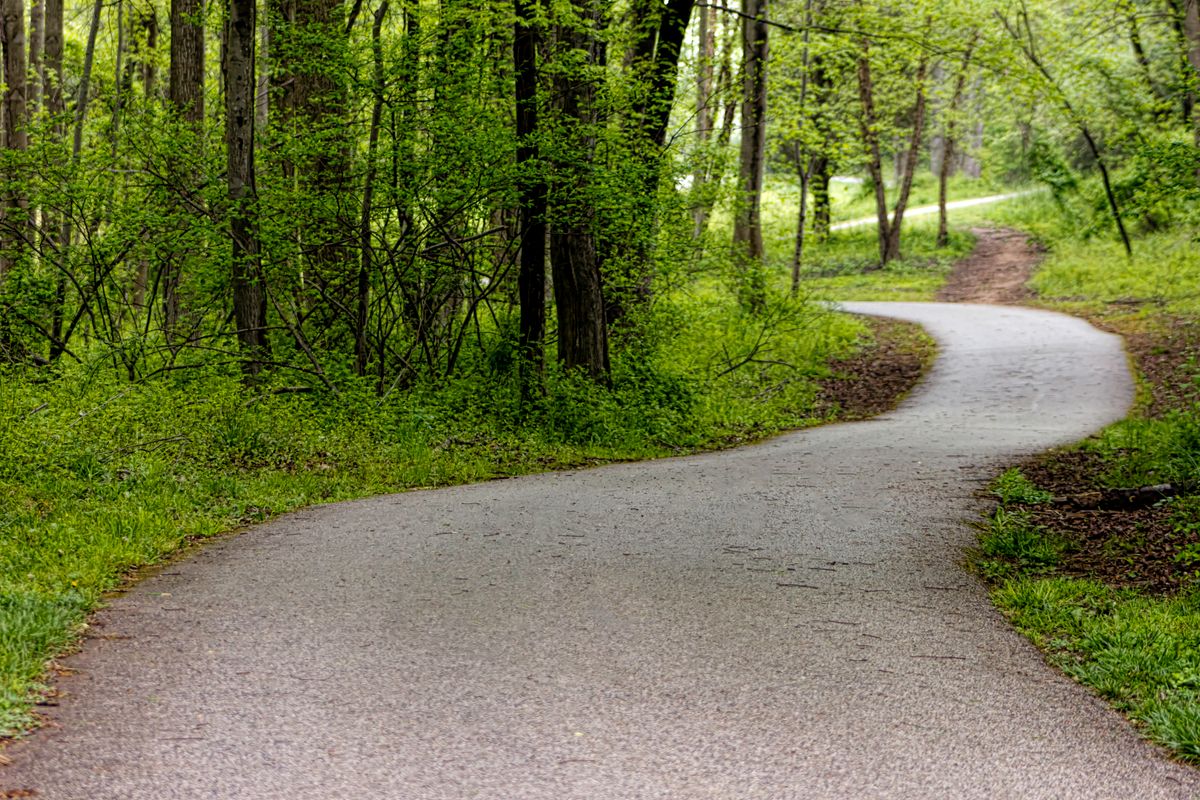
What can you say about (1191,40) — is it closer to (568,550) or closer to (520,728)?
(568,550)

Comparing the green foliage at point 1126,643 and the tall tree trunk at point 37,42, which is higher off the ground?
the tall tree trunk at point 37,42

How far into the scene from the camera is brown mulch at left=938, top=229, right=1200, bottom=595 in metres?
7.43

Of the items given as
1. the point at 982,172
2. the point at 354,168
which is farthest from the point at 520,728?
the point at 982,172

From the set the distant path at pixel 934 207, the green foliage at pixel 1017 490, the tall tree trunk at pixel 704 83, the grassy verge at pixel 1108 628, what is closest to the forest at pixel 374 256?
the tall tree trunk at pixel 704 83

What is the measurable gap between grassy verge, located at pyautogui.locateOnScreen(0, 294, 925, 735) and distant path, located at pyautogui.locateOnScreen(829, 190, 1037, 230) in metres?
29.5

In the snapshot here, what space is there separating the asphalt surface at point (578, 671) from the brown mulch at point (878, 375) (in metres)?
8.37

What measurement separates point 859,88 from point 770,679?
31524mm

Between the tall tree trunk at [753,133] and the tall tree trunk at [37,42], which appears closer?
the tall tree trunk at [37,42]

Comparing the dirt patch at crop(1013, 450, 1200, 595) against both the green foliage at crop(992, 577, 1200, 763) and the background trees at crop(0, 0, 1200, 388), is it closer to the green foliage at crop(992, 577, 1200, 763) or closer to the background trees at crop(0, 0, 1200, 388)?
the green foliage at crop(992, 577, 1200, 763)

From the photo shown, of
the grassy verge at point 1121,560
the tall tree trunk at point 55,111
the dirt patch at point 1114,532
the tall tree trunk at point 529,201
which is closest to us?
the grassy verge at point 1121,560

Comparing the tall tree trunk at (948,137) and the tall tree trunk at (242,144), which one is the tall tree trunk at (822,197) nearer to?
the tall tree trunk at (948,137)

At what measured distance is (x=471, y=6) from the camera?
12.7m

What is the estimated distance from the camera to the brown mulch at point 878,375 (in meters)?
17.6

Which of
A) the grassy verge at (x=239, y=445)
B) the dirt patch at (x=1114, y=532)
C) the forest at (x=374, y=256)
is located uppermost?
the forest at (x=374, y=256)
